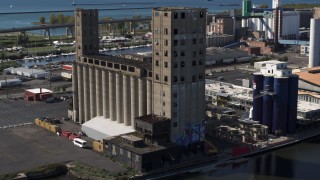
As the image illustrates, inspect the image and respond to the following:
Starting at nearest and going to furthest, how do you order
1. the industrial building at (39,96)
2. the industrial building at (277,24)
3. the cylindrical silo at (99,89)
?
the cylindrical silo at (99,89) → the industrial building at (39,96) → the industrial building at (277,24)

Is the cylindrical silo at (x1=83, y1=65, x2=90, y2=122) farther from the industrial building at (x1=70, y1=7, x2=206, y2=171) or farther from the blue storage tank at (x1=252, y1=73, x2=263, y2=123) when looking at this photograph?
the blue storage tank at (x1=252, y1=73, x2=263, y2=123)

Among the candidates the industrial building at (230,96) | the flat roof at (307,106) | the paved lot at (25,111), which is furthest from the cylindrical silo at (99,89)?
the flat roof at (307,106)

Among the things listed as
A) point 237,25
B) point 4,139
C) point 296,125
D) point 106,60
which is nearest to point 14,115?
point 4,139

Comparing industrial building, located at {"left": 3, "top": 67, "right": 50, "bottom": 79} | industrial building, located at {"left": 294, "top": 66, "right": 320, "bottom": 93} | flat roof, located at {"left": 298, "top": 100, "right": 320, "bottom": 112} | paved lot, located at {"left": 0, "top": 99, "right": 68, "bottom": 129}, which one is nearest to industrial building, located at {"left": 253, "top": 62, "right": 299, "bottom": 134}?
flat roof, located at {"left": 298, "top": 100, "right": 320, "bottom": 112}

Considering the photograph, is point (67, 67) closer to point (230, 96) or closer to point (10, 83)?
point (10, 83)

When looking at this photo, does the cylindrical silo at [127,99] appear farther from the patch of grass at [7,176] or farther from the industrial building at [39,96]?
the industrial building at [39,96]

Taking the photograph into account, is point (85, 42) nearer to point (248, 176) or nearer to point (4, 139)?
point (4, 139)
